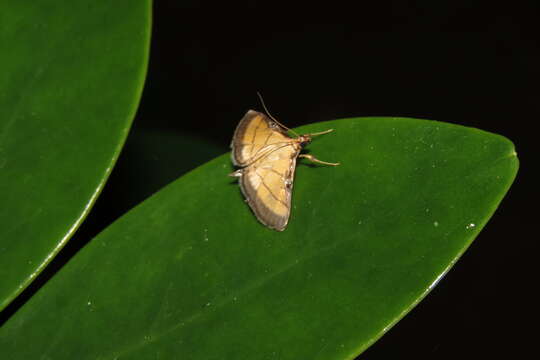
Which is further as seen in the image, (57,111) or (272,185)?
(272,185)

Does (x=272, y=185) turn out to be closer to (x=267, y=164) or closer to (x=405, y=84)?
(x=267, y=164)

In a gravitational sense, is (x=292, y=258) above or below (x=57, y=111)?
below

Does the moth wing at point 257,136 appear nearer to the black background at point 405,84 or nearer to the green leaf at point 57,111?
the green leaf at point 57,111

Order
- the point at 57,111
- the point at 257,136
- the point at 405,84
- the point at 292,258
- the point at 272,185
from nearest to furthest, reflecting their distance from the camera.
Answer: the point at 292,258, the point at 57,111, the point at 272,185, the point at 257,136, the point at 405,84

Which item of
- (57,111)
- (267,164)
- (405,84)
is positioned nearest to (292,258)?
(267,164)

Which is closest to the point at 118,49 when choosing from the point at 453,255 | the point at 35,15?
the point at 35,15

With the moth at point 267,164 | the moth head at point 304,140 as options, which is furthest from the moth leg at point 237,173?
the moth head at point 304,140
